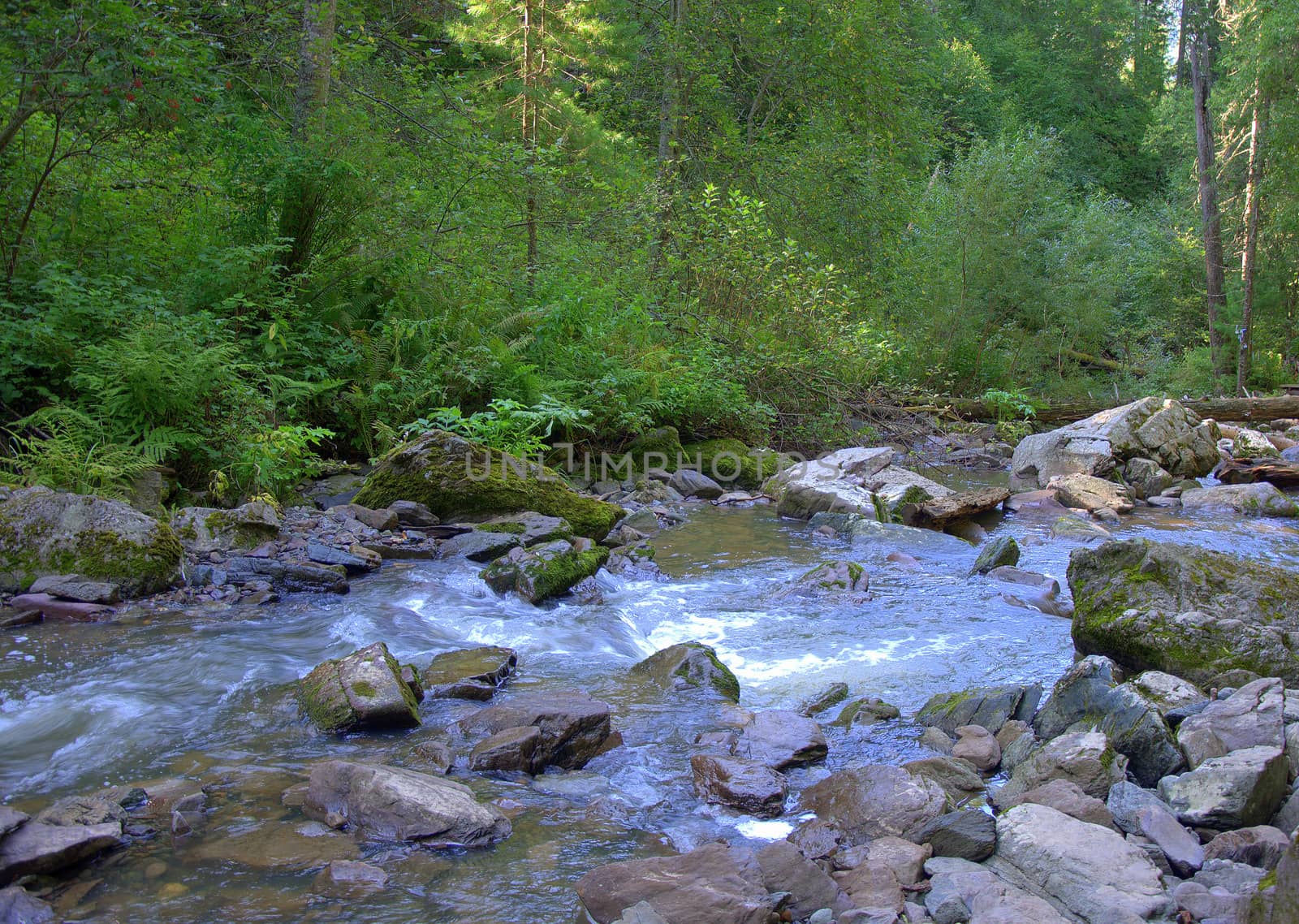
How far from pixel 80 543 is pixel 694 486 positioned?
23.6 feet

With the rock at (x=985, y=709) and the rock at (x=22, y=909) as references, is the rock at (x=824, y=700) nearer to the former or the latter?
the rock at (x=985, y=709)

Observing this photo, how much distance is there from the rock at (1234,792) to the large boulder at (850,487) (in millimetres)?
6876

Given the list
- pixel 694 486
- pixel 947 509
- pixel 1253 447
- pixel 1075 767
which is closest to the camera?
pixel 1075 767

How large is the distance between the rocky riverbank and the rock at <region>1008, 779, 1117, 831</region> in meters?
0.01

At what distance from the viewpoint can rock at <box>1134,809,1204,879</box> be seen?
332 cm

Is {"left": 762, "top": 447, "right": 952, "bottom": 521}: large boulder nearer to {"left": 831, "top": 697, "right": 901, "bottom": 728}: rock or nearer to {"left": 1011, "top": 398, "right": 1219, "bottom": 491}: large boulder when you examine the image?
{"left": 1011, "top": 398, "right": 1219, "bottom": 491}: large boulder

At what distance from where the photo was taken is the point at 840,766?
4.53 metres

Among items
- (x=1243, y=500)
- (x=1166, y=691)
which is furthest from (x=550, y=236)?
(x=1166, y=691)

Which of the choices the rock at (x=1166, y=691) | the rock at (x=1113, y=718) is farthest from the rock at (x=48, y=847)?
the rock at (x=1166, y=691)

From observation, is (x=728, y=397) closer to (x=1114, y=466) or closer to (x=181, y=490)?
(x=1114, y=466)

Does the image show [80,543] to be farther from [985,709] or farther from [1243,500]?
[1243,500]

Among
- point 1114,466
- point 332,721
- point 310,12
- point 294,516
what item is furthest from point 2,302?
point 1114,466

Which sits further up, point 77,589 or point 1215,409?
point 1215,409

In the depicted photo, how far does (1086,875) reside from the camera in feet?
10.6
